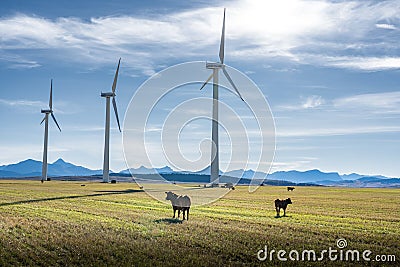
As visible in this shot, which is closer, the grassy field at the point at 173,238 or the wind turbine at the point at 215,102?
the grassy field at the point at 173,238

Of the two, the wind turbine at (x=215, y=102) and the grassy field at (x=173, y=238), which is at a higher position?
the wind turbine at (x=215, y=102)

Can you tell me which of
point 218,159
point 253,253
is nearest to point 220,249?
point 253,253

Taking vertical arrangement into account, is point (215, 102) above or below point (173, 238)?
above

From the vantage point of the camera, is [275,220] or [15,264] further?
[275,220]

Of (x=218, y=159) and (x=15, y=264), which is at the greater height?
(x=218, y=159)

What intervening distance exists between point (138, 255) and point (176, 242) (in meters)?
3.03

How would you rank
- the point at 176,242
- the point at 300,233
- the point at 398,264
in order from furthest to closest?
the point at 300,233, the point at 176,242, the point at 398,264

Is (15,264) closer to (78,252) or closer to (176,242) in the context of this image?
(78,252)

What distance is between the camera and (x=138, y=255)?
2403 cm

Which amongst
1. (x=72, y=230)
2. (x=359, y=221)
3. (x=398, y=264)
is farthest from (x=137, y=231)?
Result: (x=359, y=221)

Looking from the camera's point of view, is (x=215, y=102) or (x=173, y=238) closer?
(x=173, y=238)

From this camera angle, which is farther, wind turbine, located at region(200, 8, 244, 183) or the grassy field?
wind turbine, located at region(200, 8, 244, 183)

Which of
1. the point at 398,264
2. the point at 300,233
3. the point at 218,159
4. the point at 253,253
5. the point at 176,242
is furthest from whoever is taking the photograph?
the point at 218,159

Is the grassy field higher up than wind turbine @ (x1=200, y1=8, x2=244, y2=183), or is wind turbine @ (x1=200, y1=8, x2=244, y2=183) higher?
wind turbine @ (x1=200, y1=8, x2=244, y2=183)
